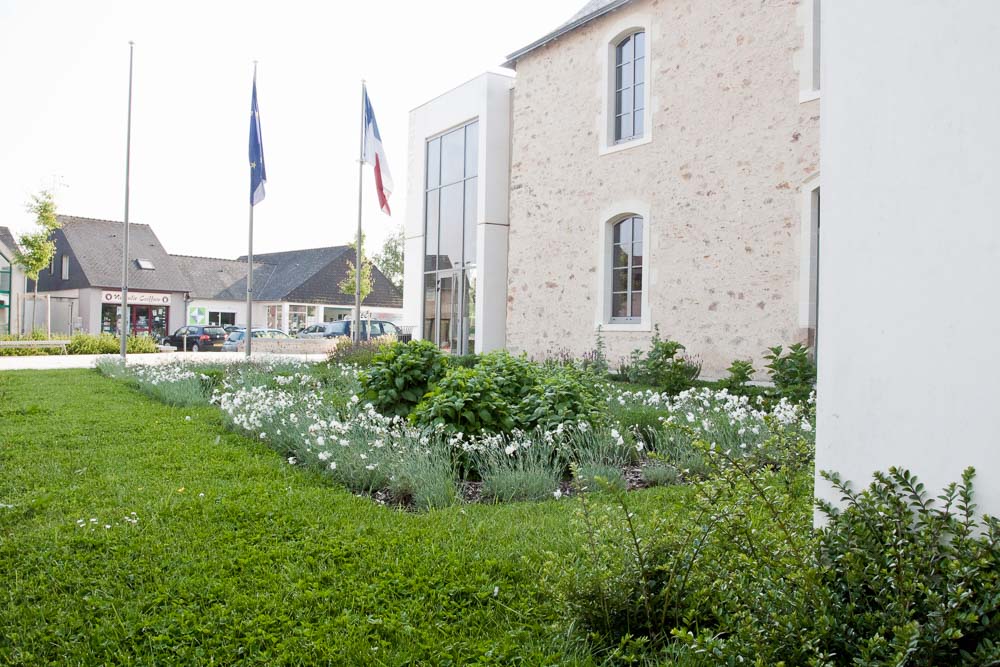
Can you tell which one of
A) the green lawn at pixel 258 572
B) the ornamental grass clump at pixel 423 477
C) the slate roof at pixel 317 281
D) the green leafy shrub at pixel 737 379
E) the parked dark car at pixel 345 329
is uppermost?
the slate roof at pixel 317 281

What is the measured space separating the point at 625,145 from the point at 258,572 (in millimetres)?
11552

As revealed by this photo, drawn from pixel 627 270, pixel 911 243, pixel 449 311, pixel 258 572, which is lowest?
pixel 258 572

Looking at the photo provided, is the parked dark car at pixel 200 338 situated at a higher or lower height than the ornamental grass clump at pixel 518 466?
higher

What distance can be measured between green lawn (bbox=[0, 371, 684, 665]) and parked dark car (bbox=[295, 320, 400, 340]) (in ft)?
81.7

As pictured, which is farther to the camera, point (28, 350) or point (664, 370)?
point (28, 350)

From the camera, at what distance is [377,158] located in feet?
63.7

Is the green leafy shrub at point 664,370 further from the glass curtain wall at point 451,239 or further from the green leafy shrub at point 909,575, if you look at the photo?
the green leafy shrub at point 909,575

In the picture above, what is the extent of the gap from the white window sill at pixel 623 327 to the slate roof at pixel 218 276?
36.8 metres

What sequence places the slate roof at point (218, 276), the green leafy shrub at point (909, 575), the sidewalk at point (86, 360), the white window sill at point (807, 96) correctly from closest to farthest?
the green leafy shrub at point (909, 575)
the white window sill at point (807, 96)
the sidewalk at point (86, 360)
the slate roof at point (218, 276)

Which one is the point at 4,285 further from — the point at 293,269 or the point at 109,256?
the point at 293,269

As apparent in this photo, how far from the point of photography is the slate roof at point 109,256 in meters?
39.6

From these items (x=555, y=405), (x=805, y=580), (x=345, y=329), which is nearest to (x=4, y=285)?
(x=345, y=329)

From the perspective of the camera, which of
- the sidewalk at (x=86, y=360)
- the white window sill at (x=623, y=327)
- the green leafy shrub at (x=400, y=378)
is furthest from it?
the sidewalk at (x=86, y=360)

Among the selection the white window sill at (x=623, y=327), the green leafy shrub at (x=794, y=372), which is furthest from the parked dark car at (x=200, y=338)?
the green leafy shrub at (x=794, y=372)
